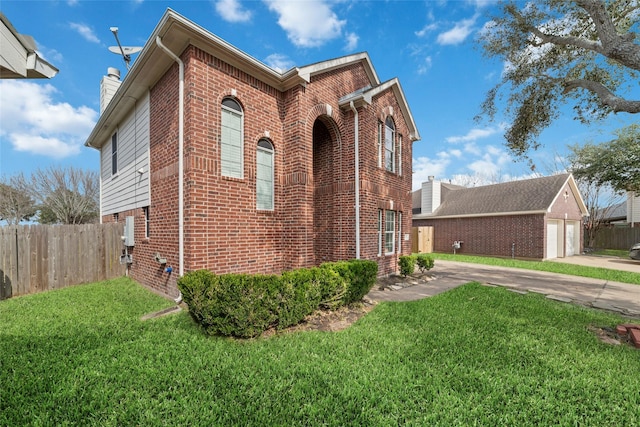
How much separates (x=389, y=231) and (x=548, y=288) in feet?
16.8

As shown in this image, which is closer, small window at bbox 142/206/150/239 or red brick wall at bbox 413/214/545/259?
small window at bbox 142/206/150/239

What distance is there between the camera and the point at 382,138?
374 inches

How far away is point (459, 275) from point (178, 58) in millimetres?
11424

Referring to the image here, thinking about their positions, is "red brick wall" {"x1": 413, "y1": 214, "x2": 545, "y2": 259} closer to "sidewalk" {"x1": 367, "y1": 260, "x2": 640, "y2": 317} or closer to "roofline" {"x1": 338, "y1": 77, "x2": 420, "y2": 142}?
"sidewalk" {"x1": 367, "y1": 260, "x2": 640, "y2": 317}

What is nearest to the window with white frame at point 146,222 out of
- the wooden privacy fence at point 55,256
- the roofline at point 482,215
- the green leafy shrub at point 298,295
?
the wooden privacy fence at point 55,256

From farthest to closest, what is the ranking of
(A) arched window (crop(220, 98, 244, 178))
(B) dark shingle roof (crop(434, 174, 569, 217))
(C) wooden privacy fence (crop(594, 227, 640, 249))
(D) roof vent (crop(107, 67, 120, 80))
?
(C) wooden privacy fence (crop(594, 227, 640, 249))
(B) dark shingle roof (crop(434, 174, 569, 217))
(D) roof vent (crop(107, 67, 120, 80))
(A) arched window (crop(220, 98, 244, 178))

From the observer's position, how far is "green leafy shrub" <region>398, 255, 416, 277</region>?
9.11m

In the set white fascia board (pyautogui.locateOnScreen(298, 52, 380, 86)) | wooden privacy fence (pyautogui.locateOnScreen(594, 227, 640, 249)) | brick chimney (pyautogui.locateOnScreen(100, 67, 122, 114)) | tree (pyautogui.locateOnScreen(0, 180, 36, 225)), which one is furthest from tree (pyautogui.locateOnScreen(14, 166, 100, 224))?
wooden privacy fence (pyautogui.locateOnScreen(594, 227, 640, 249))

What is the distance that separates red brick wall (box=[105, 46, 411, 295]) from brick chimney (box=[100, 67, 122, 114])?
5602mm

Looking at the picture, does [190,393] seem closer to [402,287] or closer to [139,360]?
[139,360]

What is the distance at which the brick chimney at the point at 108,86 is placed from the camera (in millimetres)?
10883

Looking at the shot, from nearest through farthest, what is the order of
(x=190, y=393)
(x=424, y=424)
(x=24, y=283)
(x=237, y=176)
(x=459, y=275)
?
(x=424, y=424), (x=190, y=393), (x=237, y=176), (x=24, y=283), (x=459, y=275)

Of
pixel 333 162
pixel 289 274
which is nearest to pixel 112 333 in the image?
pixel 289 274

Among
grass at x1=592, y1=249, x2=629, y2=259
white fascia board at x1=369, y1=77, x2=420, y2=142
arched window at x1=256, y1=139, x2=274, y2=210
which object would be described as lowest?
grass at x1=592, y1=249, x2=629, y2=259
